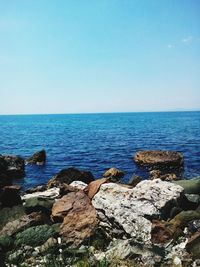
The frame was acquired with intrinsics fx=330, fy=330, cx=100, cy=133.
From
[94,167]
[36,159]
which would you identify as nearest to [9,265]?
[94,167]

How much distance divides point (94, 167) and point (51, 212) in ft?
69.8

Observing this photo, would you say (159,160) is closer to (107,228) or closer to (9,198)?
(9,198)

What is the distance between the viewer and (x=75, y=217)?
1298 cm

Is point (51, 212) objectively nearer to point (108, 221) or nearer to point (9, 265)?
point (108, 221)

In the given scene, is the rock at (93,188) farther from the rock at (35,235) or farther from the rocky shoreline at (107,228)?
the rock at (35,235)

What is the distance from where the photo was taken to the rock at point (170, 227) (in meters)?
11.5

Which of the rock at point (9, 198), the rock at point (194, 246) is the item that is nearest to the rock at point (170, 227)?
the rock at point (194, 246)

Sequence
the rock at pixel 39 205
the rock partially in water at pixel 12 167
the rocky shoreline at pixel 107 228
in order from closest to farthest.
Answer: the rocky shoreline at pixel 107 228, the rock at pixel 39 205, the rock partially in water at pixel 12 167

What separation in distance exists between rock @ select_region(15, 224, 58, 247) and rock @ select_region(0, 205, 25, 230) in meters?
2.50

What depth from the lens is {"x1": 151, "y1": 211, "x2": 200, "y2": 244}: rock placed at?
11.5 metres

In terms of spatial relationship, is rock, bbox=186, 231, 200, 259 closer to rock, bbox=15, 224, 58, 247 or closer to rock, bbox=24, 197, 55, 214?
rock, bbox=15, 224, 58, 247

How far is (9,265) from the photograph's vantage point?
31.9 ft

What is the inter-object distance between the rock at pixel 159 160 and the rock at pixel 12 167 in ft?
42.8

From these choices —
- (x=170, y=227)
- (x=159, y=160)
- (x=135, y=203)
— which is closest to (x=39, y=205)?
(x=135, y=203)
